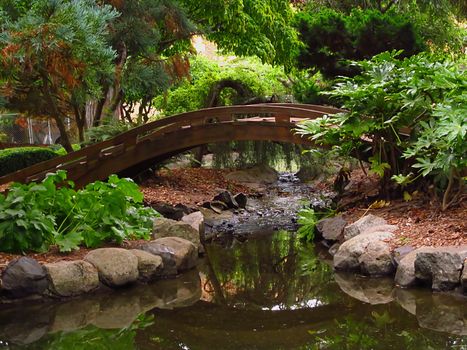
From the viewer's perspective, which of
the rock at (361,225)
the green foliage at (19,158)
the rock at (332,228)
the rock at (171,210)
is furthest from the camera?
the green foliage at (19,158)

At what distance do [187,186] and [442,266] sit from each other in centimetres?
794

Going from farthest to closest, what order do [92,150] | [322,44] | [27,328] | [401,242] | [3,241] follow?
[322,44], [92,150], [401,242], [3,241], [27,328]

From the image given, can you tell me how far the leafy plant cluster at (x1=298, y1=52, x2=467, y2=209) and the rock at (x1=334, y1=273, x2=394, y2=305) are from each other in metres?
1.41

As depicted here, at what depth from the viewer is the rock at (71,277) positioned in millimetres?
6543

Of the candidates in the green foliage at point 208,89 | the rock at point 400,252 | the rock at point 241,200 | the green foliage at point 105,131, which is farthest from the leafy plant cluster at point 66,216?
the green foliage at point 208,89

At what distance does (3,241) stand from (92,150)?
484 centimetres

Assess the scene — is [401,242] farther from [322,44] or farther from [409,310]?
[322,44]

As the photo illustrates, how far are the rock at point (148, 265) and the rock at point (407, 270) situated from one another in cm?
258

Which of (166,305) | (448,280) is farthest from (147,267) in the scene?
(448,280)

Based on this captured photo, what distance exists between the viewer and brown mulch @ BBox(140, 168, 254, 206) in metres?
12.5

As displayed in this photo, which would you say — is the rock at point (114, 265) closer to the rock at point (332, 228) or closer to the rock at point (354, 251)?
the rock at point (354, 251)

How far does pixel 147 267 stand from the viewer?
24.0 ft

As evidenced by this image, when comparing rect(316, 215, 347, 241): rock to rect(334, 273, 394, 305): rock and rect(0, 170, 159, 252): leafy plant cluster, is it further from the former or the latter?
rect(0, 170, 159, 252): leafy plant cluster

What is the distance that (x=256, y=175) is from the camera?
16047mm
